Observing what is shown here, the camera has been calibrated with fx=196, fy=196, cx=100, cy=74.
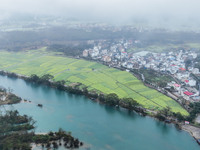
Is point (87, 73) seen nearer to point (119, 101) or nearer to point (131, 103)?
point (119, 101)

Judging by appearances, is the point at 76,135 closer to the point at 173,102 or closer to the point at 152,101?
the point at 152,101

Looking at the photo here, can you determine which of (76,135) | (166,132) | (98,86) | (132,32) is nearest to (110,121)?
(76,135)

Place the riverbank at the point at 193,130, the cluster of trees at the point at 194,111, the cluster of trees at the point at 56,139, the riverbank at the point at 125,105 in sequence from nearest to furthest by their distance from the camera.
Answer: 1. the cluster of trees at the point at 56,139
2. the riverbank at the point at 193,130
3. the riverbank at the point at 125,105
4. the cluster of trees at the point at 194,111

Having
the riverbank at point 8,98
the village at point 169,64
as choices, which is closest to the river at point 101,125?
the riverbank at point 8,98

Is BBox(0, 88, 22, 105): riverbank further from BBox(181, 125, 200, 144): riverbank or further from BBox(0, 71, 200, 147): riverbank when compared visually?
BBox(181, 125, 200, 144): riverbank

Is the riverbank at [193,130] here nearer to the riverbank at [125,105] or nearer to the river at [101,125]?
the riverbank at [125,105]
